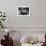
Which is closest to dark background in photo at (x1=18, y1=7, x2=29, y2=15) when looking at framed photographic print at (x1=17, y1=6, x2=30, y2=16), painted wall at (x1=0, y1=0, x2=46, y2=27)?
framed photographic print at (x1=17, y1=6, x2=30, y2=16)

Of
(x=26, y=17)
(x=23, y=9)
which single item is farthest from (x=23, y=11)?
(x=26, y=17)

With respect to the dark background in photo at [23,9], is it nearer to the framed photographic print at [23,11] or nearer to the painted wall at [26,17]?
the framed photographic print at [23,11]

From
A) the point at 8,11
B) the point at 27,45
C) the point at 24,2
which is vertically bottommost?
the point at 27,45

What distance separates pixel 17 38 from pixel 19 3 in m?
0.95

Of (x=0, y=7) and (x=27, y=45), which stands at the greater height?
(x=0, y=7)

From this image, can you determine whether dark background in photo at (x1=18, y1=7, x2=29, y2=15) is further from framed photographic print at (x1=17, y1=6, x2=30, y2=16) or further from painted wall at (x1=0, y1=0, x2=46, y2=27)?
painted wall at (x1=0, y1=0, x2=46, y2=27)

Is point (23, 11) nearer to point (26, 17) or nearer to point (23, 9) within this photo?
point (23, 9)

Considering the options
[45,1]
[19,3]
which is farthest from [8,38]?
[45,1]

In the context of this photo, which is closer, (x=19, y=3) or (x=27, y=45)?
(x=27, y=45)

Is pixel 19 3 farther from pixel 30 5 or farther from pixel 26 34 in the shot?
pixel 26 34

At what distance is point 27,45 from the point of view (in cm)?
302

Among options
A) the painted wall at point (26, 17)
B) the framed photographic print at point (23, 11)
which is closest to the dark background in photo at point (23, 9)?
the framed photographic print at point (23, 11)

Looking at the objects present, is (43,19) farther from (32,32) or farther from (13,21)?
(13,21)

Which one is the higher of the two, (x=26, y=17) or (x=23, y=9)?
(x=23, y=9)
